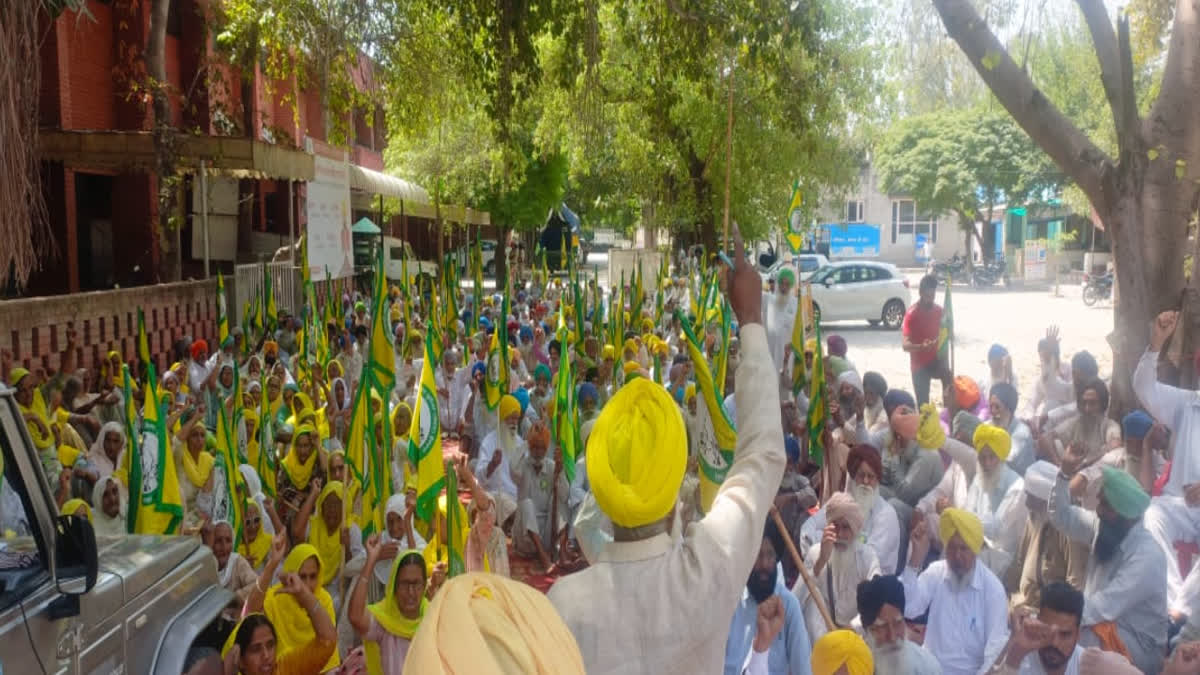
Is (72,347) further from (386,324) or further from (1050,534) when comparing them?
(1050,534)

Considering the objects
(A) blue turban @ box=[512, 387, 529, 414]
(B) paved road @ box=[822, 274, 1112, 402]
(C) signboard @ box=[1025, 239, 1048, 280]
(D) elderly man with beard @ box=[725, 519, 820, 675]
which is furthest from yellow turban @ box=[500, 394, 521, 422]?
(C) signboard @ box=[1025, 239, 1048, 280]

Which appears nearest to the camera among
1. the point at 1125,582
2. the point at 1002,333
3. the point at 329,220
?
the point at 1125,582

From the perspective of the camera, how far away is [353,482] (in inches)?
244

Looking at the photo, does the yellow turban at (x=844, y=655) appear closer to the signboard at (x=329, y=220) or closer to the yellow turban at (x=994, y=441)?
the yellow turban at (x=994, y=441)

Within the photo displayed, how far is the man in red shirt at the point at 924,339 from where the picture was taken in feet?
31.6

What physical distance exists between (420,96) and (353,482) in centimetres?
953

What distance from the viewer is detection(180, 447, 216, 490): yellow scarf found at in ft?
20.8

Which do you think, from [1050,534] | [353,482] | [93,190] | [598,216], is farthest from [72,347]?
[598,216]

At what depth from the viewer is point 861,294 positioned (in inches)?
848

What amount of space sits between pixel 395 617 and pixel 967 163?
128ft

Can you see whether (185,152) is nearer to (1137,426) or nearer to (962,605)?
(1137,426)

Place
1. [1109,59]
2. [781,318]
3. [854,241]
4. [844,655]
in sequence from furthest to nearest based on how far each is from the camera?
[854,241] → [781,318] → [1109,59] → [844,655]

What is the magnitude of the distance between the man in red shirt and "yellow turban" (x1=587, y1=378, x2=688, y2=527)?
773 cm

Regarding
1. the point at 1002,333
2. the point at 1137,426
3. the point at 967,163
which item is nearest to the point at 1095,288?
the point at 1002,333
